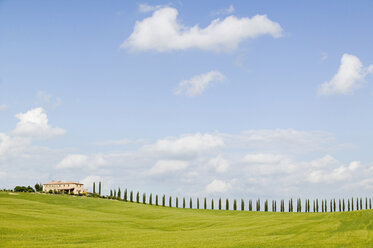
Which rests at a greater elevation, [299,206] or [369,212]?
[369,212]

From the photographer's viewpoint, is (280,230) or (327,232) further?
(280,230)

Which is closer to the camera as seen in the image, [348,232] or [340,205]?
[348,232]

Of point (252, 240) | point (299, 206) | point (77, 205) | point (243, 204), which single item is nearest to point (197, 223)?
point (252, 240)

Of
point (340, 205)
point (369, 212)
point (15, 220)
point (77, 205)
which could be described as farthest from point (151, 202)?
point (369, 212)

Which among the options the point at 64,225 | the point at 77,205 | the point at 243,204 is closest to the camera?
the point at 64,225

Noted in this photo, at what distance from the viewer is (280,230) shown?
3975 centimetres

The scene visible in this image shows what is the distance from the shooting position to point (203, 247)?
3030 cm

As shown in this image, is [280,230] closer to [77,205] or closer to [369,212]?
[369,212]

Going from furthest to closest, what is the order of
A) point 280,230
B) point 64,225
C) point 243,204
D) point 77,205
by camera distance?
point 243,204 < point 77,205 < point 64,225 < point 280,230

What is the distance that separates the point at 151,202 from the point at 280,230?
8555 cm

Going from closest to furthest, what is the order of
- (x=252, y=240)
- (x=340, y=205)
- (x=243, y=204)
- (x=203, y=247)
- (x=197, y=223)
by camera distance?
(x=203, y=247)
(x=252, y=240)
(x=197, y=223)
(x=243, y=204)
(x=340, y=205)

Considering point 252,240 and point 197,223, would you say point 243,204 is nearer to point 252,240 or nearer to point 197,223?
point 197,223

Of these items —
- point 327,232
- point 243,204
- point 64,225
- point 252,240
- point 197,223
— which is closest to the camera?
point 252,240

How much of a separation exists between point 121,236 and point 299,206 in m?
95.7
